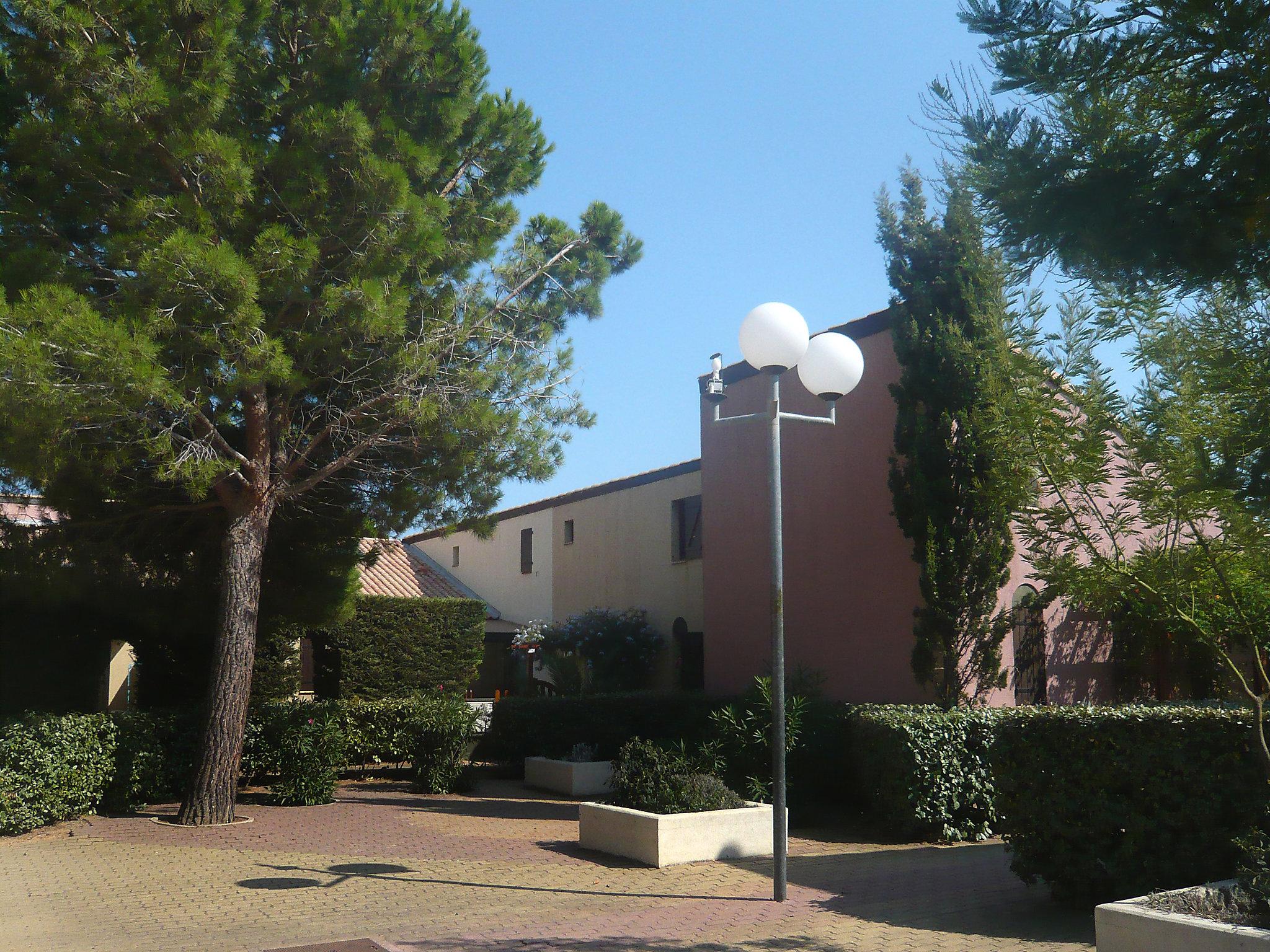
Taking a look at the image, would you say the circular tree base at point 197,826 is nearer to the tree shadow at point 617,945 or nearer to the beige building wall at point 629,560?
the tree shadow at point 617,945

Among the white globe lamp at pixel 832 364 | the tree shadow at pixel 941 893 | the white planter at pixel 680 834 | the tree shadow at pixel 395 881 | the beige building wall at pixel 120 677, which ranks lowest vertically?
the tree shadow at pixel 395 881

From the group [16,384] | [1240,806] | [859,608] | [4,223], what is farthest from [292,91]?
[1240,806]

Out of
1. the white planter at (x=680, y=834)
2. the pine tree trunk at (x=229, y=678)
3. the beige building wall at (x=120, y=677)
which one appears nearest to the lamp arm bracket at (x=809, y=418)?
the white planter at (x=680, y=834)

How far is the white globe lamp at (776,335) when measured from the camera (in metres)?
7.36

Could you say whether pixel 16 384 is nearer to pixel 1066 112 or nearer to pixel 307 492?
pixel 307 492

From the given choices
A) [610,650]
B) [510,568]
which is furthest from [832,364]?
[510,568]

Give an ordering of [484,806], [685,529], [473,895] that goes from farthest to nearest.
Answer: [685,529] → [484,806] → [473,895]

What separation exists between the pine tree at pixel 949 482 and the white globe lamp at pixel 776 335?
14.4 ft

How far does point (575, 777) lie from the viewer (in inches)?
503

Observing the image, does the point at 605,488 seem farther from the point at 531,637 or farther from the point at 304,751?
the point at 304,751

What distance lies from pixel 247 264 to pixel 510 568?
17.0 meters

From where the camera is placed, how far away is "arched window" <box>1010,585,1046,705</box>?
41.0 ft

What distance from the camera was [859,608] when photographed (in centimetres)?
1333

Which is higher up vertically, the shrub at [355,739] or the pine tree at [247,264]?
the pine tree at [247,264]
